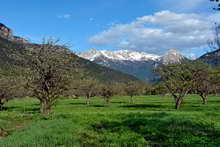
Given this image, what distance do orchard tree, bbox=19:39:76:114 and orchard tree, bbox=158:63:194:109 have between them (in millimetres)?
24297

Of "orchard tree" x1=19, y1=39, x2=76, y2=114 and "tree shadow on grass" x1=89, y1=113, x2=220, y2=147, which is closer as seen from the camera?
"tree shadow on grass" x1=89, y1=113, x2=220, y2=147

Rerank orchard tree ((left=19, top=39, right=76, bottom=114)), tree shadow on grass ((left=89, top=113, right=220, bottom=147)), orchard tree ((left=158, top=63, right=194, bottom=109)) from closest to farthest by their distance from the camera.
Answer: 1. tree shadow on grass ((left=89, top=113, right=220, bottom=147))
2. orchard tree ((left=19, top=39, right=76, bottom=114))
3. orchard tree ((left=158, top=63, right=194, bottom=109))

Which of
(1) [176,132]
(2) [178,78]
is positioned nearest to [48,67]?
(1) [176,132]

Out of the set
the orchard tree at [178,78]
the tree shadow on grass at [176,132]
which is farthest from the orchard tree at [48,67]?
the orchard tree at [178,78]

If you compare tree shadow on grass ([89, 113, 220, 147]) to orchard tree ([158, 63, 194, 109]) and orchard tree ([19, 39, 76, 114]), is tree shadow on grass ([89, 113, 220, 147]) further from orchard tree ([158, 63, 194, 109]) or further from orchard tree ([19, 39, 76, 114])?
orchard tree ([158, 63, 194, 109])

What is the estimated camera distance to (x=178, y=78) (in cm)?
5094

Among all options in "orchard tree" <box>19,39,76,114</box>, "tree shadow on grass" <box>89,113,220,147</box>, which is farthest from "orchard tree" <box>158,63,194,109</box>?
"tree shadow on grass" <box>89,113,220,147</box>

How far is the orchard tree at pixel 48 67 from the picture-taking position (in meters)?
32.3

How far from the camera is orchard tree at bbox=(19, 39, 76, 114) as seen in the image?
106ft

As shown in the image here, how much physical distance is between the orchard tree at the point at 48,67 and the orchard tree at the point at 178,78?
79.7ft

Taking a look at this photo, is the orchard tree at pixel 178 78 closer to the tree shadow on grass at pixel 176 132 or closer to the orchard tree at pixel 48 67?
the orchard tree at pixel 48 67

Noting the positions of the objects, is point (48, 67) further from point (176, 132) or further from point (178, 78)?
point (178, 78)

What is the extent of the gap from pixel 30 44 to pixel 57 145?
88.4 feet

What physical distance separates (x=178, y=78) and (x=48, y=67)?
30.0 meters
